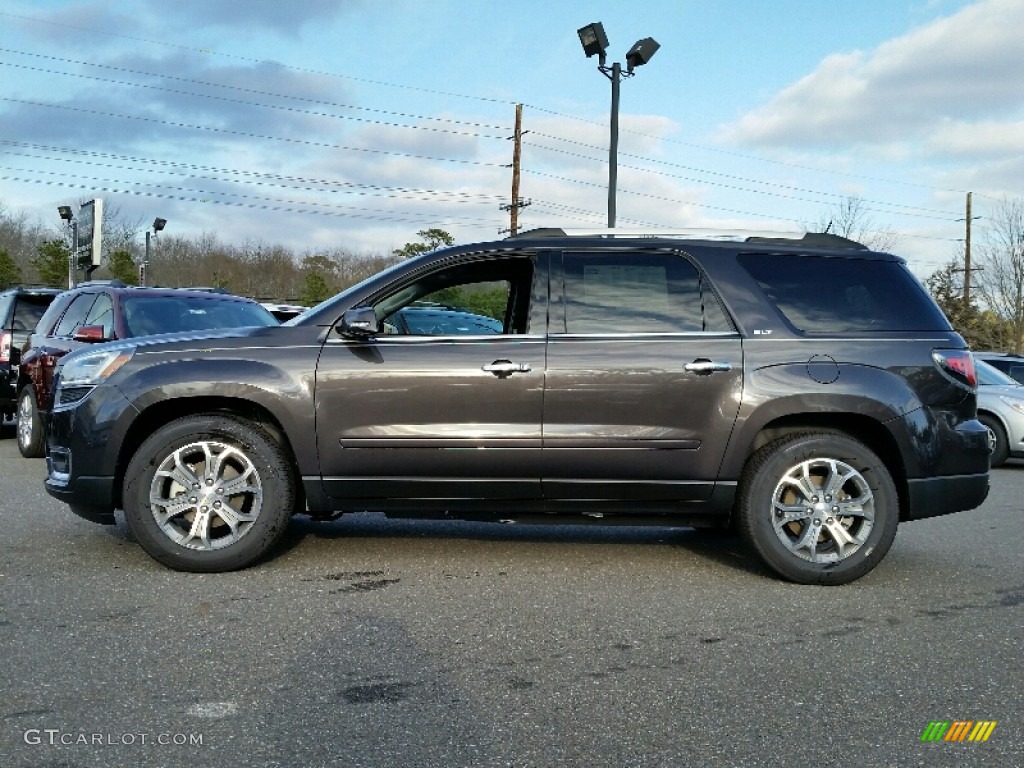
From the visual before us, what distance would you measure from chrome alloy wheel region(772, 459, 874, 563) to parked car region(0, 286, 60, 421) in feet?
32.0

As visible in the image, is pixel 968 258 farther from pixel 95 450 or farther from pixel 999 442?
pixel 95 450

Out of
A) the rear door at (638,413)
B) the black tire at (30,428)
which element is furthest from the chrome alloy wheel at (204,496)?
the black tire at (30,428)

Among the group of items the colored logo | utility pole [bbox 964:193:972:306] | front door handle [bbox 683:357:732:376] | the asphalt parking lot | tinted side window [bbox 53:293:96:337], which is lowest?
the asphalt parking lot

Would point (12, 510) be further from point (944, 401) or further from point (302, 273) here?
point (302, 273)

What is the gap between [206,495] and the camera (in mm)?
5203

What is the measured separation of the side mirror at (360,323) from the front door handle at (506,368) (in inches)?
23.9

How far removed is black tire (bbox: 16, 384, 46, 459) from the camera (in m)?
10.7

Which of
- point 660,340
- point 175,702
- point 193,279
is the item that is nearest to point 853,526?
point 660,340

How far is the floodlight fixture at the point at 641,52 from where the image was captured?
1800 centimetres

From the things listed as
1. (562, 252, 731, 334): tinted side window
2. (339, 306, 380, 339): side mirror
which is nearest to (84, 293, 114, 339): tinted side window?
(339, 306, 380, 339): side mirror

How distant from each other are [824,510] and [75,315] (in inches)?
322

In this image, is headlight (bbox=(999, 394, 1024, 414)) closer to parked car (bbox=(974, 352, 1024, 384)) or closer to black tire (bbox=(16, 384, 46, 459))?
parked car (bbox=(974, 352, 1024, 384))

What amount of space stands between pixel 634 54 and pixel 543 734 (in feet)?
54.4
